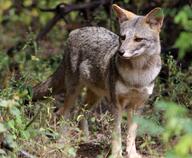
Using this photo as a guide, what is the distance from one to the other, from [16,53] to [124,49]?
166 inches

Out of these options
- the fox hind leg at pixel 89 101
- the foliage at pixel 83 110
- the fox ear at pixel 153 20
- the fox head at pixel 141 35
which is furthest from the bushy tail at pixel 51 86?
the fox ear at pixel 153 20

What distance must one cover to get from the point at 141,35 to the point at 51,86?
1.72 metres

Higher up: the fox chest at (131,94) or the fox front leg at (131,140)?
the fox chest at (131,94)

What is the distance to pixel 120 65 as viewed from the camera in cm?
692

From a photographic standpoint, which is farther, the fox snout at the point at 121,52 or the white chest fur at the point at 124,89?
the white chest fur at the point at 124,89

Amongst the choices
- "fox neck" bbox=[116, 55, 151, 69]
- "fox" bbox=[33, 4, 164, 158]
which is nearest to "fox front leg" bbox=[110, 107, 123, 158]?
"fox" bbox=[33, 4, 164, 158]

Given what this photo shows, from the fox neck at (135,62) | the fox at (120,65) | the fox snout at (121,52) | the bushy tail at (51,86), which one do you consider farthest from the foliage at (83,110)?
the fox snout at (121,52)

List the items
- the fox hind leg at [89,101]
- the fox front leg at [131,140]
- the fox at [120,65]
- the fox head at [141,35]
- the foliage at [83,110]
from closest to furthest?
the foliage at [83,110] < the fox head at [141,35] < the fox at [120,65] < the fox front leg at [131,140] < the fox hind leg at [89,101]

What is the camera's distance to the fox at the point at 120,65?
6770 millimetres

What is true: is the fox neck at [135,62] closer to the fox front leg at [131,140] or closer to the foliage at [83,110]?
the foliage at [83,110]

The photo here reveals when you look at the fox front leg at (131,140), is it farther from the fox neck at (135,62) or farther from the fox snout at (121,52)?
the fox snout at (121,52)

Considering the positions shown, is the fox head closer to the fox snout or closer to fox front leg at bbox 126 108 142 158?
the fox snout

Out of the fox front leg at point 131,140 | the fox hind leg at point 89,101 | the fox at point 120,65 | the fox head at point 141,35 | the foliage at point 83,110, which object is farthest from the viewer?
the fox hind leg at point 89,101

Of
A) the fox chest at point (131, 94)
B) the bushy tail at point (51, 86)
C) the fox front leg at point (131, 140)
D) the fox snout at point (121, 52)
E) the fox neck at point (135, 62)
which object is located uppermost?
the fox snout at point (121, 52)
